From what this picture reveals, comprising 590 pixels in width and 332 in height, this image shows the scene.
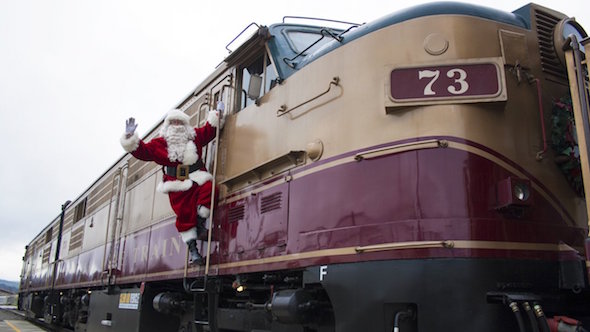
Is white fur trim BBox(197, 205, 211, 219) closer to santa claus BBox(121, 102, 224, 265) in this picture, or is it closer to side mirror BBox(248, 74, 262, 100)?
santa claus BBox(121, 102, 224, 265)

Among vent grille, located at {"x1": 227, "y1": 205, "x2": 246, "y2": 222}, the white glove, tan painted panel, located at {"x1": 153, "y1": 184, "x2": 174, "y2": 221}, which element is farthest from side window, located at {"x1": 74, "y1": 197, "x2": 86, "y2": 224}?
vent grille, located at {"x1": 227, "y1": 205, "x2": 246, "y2": 222}

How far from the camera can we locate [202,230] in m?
5.60

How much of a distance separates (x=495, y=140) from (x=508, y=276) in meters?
0.89

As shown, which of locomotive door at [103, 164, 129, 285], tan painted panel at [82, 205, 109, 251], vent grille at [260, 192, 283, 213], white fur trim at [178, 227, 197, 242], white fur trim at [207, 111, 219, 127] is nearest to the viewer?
vent grille at [260, 192, 283, 213]

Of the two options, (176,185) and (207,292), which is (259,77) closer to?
(176,185)

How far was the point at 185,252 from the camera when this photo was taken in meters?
5.96

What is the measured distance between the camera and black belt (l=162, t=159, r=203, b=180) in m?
5.75

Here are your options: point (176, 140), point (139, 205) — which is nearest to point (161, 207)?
point (139, 205)

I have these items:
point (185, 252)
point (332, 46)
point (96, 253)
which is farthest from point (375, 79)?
point (96, 253)

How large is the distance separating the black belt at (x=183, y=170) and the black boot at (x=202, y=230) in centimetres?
50

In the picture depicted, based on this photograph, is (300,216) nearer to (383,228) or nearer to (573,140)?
(383,228)

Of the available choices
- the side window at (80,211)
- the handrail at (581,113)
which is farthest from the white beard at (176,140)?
the side window at (80,211)

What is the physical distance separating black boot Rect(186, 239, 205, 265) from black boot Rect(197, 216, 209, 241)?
3.8 inches

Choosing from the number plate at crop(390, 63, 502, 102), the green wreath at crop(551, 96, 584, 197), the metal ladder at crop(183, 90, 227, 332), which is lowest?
the metal ladder at crop(183, 90, 227, 332)
